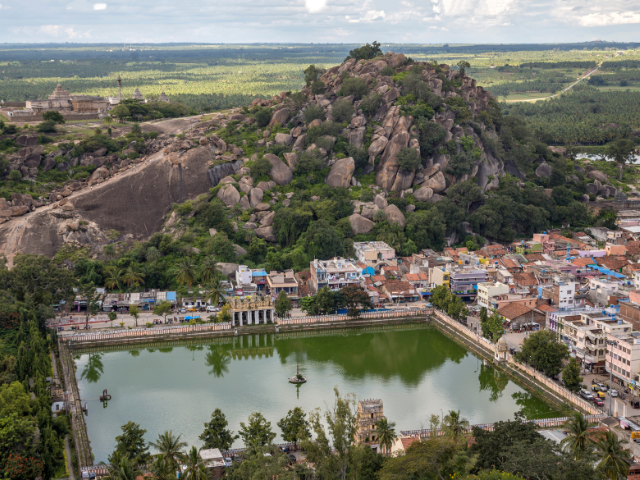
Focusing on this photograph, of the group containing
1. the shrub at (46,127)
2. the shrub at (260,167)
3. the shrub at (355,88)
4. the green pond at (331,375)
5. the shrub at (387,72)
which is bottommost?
the green pond at (331,375)

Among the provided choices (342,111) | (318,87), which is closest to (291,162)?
(342,111)

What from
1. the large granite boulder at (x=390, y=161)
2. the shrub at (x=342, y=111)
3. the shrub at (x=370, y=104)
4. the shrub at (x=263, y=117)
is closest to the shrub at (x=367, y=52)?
the shrub at (x=370, y=104)

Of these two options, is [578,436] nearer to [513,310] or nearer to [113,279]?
[513,310]

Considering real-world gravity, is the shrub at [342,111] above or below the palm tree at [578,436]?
above

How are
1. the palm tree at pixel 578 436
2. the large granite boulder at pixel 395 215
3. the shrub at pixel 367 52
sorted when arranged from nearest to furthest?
the palm tree at pixel 578 436, the large granite boulder at pixel 395 215, the shrub at pixel 367 52

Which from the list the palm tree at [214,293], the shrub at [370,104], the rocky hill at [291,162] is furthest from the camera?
the shrub at [370,104]

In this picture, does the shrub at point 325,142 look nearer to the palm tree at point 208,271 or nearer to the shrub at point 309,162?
the shrub at point 309,162

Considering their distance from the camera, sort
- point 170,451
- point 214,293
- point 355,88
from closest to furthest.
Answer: point 170,451 < point 214,293 < point 355,88
